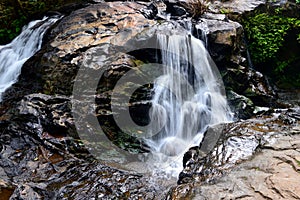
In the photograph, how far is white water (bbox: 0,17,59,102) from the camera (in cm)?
689

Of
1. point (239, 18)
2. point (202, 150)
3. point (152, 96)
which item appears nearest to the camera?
point (202, 150)

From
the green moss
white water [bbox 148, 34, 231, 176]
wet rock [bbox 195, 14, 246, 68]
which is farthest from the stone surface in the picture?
the green moss

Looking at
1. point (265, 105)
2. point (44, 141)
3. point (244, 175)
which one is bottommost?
point (265, 105)

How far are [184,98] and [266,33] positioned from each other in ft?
11.9

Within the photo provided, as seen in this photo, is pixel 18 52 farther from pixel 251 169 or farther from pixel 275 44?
→ pixel 275 44

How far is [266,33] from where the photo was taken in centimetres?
801

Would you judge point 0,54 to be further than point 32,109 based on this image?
Yes

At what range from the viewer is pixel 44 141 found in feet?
16.4

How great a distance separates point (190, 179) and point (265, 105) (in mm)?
3861

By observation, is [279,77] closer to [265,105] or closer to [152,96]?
[265,105]

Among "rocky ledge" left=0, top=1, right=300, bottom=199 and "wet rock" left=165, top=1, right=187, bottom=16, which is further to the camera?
"wet rock" left=165, top=1, right=187, bottom=16

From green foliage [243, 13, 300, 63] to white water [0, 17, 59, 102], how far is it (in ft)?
18.2

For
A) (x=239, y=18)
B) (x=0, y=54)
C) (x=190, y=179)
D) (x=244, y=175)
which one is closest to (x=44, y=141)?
(x=190, y=179)

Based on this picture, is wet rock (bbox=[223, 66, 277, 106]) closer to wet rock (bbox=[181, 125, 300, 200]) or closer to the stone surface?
Answer: the stone surface
